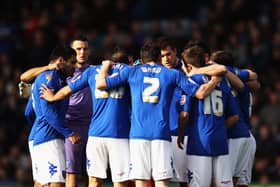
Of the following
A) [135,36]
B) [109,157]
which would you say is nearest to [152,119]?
[109,157]

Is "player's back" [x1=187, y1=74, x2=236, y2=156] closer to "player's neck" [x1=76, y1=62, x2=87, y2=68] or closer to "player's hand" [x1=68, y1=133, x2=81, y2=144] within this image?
"player's hand" [x1=68, y1=133, x2=81, y2=144]

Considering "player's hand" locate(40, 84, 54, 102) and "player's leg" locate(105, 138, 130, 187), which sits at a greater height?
"player's hand" locate(40, 84, 54, 102)

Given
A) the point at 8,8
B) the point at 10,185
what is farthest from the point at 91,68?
the point at 8,8

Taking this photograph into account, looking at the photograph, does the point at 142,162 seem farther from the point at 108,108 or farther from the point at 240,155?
the point at 240,155

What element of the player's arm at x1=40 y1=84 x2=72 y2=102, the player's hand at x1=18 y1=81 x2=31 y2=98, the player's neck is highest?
the player's neck

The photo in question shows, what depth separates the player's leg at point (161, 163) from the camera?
55.5 feet

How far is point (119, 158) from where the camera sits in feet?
56.9

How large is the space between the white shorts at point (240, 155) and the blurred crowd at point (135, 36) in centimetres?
632

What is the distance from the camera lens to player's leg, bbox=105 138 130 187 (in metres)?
17.3

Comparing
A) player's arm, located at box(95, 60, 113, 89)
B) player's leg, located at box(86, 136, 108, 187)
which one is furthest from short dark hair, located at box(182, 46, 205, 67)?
player's leg, located at box(86, 136, 108, 187)

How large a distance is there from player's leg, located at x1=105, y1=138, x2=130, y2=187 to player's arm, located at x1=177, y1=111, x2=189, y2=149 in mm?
777

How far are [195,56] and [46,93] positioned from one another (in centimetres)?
227

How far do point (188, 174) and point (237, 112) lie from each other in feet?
4.23

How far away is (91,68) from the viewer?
17.6 meters
